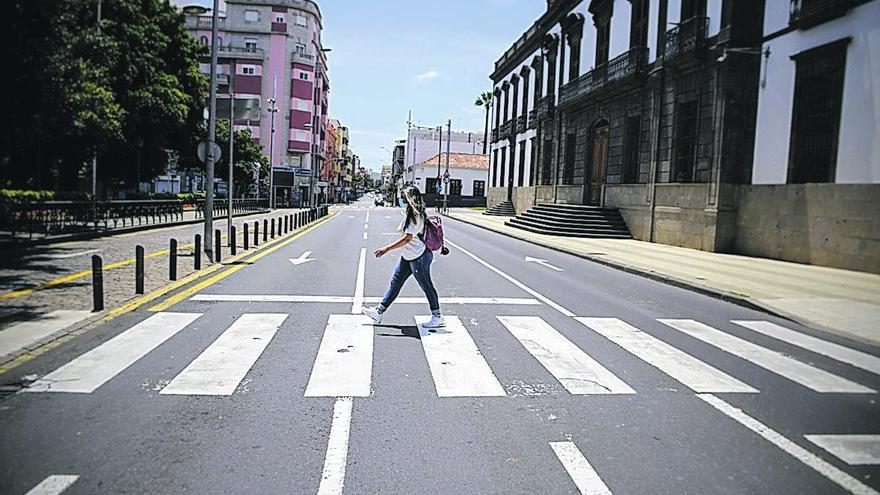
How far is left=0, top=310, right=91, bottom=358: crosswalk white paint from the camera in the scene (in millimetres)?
6852

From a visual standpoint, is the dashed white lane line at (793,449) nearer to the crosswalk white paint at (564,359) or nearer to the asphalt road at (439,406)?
the asphalt road at (439,406)

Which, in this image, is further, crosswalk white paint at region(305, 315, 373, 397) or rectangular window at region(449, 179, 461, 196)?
rectangular window at region(449, 179, 461, 196)

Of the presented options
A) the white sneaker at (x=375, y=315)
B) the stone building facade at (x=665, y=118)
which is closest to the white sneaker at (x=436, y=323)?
the white sneaker at (x=375, y=315)

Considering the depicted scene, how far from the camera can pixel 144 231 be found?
86.8 feet

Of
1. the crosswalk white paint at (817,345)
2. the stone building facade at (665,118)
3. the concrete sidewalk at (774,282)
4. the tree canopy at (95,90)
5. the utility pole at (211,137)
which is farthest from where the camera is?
the stone building facade at (665,118)

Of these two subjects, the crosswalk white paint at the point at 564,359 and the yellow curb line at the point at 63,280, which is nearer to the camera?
the crosswalk white paint at the point at 564,359

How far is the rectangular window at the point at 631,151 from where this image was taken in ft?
90.5

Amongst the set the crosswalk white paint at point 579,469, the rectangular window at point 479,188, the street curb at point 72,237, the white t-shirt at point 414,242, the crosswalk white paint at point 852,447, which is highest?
the rectangular window at point 479,188

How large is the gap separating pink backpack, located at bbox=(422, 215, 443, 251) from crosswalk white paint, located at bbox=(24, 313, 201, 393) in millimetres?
3276

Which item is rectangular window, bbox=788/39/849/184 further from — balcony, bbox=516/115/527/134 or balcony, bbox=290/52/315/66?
balcony, bbox=290/52/315/66

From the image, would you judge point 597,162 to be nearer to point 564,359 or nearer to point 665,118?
point 665,118

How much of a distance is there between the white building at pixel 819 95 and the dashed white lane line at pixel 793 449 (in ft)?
42.3

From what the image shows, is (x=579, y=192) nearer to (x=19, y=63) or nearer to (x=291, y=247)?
(x=291, y=247)

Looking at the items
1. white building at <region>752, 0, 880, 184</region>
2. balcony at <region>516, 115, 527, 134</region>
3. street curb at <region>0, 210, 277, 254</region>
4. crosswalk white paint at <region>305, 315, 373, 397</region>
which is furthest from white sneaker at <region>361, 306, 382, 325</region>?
balcony at <region>516, 115, 527, 134</region>
